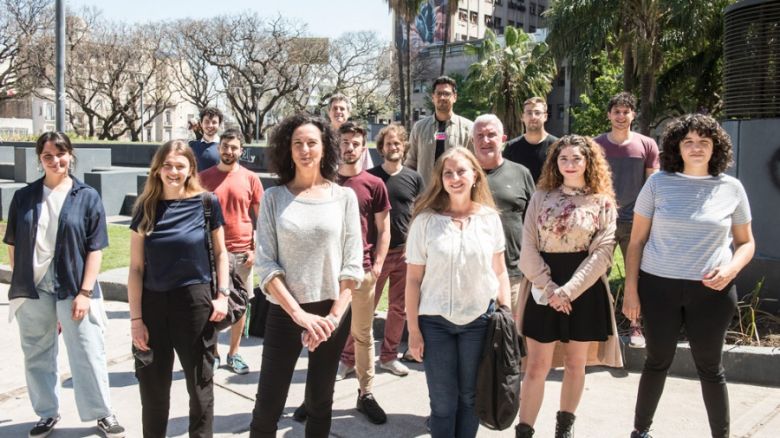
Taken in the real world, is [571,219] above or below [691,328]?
above

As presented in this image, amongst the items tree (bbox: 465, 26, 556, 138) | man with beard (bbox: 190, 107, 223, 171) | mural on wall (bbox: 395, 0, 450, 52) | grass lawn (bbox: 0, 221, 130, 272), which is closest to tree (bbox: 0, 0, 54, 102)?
tree (bbox: 465, 26, 556, 138)

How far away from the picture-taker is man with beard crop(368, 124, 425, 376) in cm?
489

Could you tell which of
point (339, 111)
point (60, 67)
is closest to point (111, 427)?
point (339, 111)

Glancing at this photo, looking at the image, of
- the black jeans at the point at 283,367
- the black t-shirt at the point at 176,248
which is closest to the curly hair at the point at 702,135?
the black jeans at the point at 283,367

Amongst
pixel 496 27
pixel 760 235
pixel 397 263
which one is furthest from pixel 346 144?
pixel 496 27

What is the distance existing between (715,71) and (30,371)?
26.1 metres

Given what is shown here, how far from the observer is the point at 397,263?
514 centimetres

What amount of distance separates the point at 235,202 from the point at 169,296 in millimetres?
1766

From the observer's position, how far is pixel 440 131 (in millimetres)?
5547

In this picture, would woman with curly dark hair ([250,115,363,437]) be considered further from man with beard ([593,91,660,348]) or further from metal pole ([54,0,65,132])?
metal pole ([54,0,65,132])

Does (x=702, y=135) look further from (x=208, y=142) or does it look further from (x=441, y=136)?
(x=208, y=142)

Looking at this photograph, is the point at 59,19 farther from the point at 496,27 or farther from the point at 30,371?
the point at 496,27

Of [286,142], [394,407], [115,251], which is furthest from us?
[115,251]

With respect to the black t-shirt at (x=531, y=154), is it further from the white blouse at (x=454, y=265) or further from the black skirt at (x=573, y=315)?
the white blouse at (x=454, y=265)
